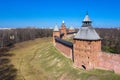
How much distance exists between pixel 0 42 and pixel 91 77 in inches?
2429

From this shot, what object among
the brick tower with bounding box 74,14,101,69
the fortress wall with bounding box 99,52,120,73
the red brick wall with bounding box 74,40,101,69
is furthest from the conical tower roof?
the fortress wall with bounding box 99,52,120,73

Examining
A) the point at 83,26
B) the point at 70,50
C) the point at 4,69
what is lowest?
the point at 4,69

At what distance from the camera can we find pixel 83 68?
89.0ft

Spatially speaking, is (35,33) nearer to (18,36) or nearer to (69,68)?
(18,36)

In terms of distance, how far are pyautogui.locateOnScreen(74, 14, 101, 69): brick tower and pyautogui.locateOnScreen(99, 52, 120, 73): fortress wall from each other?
3.04 ft

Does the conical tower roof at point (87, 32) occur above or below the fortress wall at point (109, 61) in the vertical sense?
above

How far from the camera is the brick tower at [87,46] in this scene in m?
25.6

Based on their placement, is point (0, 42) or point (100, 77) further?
point (0, 42)

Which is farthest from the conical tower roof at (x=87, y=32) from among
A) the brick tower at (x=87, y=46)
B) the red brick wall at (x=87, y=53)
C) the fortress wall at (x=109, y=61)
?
the fortress wall at (x=109, y=61)

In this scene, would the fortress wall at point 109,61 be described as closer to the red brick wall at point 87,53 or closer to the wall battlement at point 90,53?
the wall battlement at point 90,53

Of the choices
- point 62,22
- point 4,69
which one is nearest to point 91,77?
point 4,69

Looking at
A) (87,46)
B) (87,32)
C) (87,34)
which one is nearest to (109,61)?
(87,46)

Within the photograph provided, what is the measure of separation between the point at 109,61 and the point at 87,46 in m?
4.18

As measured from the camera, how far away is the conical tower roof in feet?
86.3
